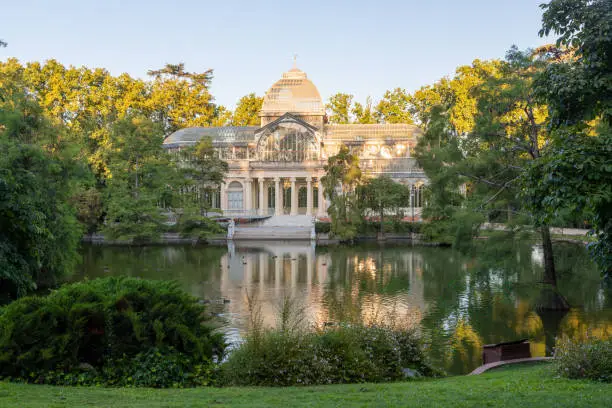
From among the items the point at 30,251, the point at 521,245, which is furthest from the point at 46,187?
the point at 521,245

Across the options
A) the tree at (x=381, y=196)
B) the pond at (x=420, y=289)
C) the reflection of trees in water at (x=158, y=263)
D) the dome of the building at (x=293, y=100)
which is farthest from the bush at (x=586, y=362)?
the dome of the building at (x=293, y=100)

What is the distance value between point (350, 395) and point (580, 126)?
5.13 metres

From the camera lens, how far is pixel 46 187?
2084 centimetres

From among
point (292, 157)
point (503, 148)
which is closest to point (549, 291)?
point (503, 148)

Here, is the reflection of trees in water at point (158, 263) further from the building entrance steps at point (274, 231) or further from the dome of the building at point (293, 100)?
the dome of the building at point (293, 100)

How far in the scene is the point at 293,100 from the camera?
56.5m

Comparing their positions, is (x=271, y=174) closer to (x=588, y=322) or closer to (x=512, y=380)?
(x=588, y=322)

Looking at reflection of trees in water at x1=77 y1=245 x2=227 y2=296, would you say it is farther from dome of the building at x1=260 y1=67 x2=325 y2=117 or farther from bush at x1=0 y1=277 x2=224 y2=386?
dome of the building at x1=260 y1=67 x2=325 y2=117

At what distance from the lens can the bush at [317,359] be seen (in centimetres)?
915

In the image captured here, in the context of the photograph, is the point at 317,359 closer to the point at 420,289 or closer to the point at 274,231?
the point at 420,289

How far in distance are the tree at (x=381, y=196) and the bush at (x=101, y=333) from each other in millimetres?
33339

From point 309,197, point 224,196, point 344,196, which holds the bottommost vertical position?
point 344,196

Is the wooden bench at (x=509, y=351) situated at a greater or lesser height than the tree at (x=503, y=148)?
lesser

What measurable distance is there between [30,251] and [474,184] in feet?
43.8
